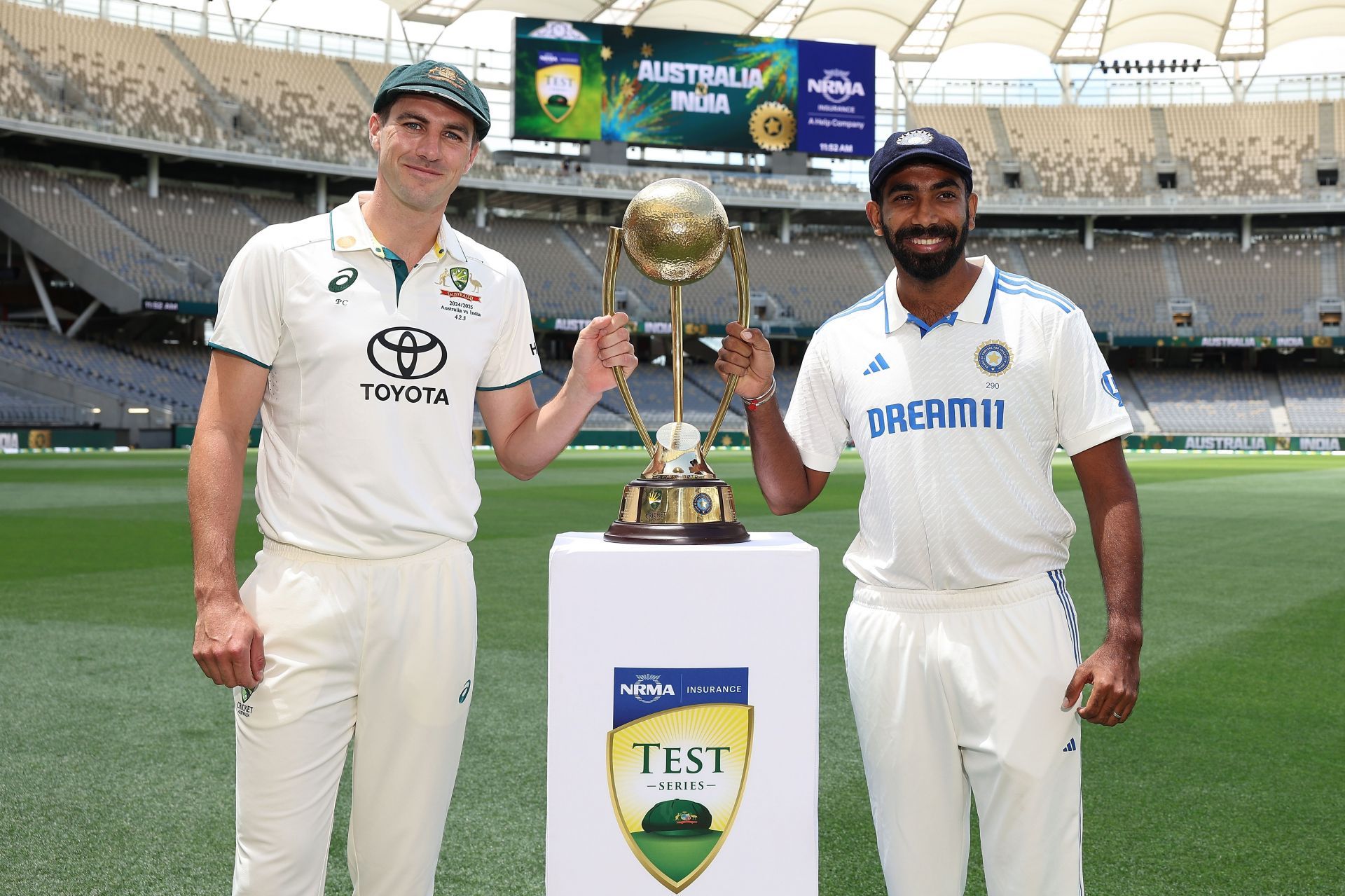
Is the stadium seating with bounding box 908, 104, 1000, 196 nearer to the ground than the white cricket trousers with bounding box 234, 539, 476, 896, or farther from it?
farther from it

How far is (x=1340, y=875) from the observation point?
12.3 feet

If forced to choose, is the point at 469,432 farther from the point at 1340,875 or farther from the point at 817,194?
the point at 817,194

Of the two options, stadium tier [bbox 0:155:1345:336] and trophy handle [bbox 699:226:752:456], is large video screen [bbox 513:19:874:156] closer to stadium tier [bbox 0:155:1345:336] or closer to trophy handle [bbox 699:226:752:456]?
stadium tier [bbox 0:155:1345:336]

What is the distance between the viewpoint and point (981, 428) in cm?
275

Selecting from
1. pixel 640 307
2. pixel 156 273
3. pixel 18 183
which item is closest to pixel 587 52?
pixel 640 307

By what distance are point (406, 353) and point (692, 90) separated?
46633 mm

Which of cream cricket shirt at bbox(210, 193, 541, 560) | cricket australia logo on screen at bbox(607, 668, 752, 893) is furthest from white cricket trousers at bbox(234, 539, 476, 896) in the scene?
cricket australia logo on screen at bbox(607, 668, 752, 893)

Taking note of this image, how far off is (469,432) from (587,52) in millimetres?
45359

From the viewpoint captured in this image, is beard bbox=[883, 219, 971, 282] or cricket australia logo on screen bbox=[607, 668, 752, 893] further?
beard bbox=[883, 219, 971, 282]

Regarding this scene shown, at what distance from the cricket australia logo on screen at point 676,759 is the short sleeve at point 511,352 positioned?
Result: 979mm

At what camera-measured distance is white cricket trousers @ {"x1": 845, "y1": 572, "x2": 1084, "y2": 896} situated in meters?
2.64

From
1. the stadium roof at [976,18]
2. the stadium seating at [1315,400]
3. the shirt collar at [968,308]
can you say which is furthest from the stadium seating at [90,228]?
the stadium seating at [1315,400]

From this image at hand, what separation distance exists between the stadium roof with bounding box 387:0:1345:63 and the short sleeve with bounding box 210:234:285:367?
43.6m

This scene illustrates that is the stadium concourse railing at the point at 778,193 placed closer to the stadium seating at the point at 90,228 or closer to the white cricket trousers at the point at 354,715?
the stadium seating at the point at 90,228
